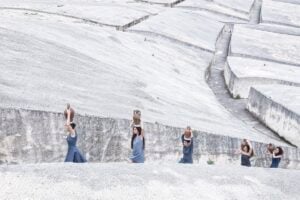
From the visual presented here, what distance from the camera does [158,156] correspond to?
13531 millimetres

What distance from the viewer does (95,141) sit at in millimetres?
12562

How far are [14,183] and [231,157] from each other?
8419mm

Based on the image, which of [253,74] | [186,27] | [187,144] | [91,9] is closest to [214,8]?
[186,27]

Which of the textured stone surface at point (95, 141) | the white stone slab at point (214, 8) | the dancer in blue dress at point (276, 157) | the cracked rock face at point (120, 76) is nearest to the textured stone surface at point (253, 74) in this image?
the cracked rock face at point (120, 76)

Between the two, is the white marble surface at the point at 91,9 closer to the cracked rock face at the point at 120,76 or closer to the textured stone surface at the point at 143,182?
the cracked rock face at the point at 120,76

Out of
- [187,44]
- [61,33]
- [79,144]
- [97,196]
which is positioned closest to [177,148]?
[79,144]

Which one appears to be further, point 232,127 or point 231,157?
point 232,127

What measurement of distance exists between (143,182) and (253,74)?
15.8 meters

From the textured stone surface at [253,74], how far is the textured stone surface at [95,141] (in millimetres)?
7730

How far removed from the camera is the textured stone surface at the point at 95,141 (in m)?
11.4

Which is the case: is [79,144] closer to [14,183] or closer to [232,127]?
[14,183]

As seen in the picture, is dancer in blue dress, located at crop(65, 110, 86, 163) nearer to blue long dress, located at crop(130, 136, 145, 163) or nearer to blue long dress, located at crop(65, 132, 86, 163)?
blue long dress, located at crop(65, 132, 86, 163)

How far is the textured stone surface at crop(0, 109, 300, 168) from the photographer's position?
37.4 feet

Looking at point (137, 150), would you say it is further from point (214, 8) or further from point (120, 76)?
point (214, 8)
